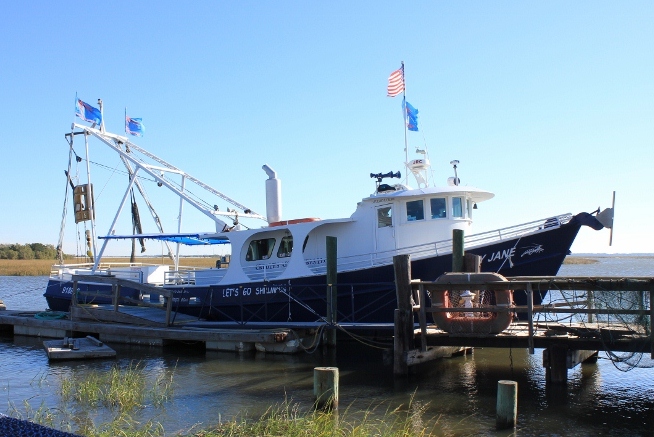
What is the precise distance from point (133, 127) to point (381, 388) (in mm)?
15356

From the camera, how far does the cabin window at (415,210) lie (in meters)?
16.6

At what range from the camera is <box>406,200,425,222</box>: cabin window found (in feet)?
54.4

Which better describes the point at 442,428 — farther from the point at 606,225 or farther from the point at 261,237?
the point at 261,237

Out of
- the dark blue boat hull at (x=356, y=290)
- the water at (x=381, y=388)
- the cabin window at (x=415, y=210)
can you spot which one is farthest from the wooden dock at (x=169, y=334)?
the cabin window at (x=415, y=210)

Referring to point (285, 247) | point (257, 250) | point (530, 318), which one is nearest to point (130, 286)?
point (257, 250)

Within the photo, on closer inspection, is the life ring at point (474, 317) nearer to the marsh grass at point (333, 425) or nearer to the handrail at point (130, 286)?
the marsh grass at point (333, 425)

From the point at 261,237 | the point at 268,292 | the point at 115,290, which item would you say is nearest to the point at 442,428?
the point at 268,292

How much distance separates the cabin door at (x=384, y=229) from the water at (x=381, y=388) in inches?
105

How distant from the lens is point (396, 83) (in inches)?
717

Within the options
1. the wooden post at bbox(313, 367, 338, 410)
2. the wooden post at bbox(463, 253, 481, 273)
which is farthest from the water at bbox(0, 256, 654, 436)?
the wooden post at bbox(463, 253, 481, 273)

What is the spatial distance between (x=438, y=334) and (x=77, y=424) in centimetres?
614

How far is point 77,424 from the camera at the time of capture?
354 inches

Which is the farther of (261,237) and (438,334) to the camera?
(261,237)

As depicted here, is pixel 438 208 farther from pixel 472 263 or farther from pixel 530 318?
pixel 530 318
